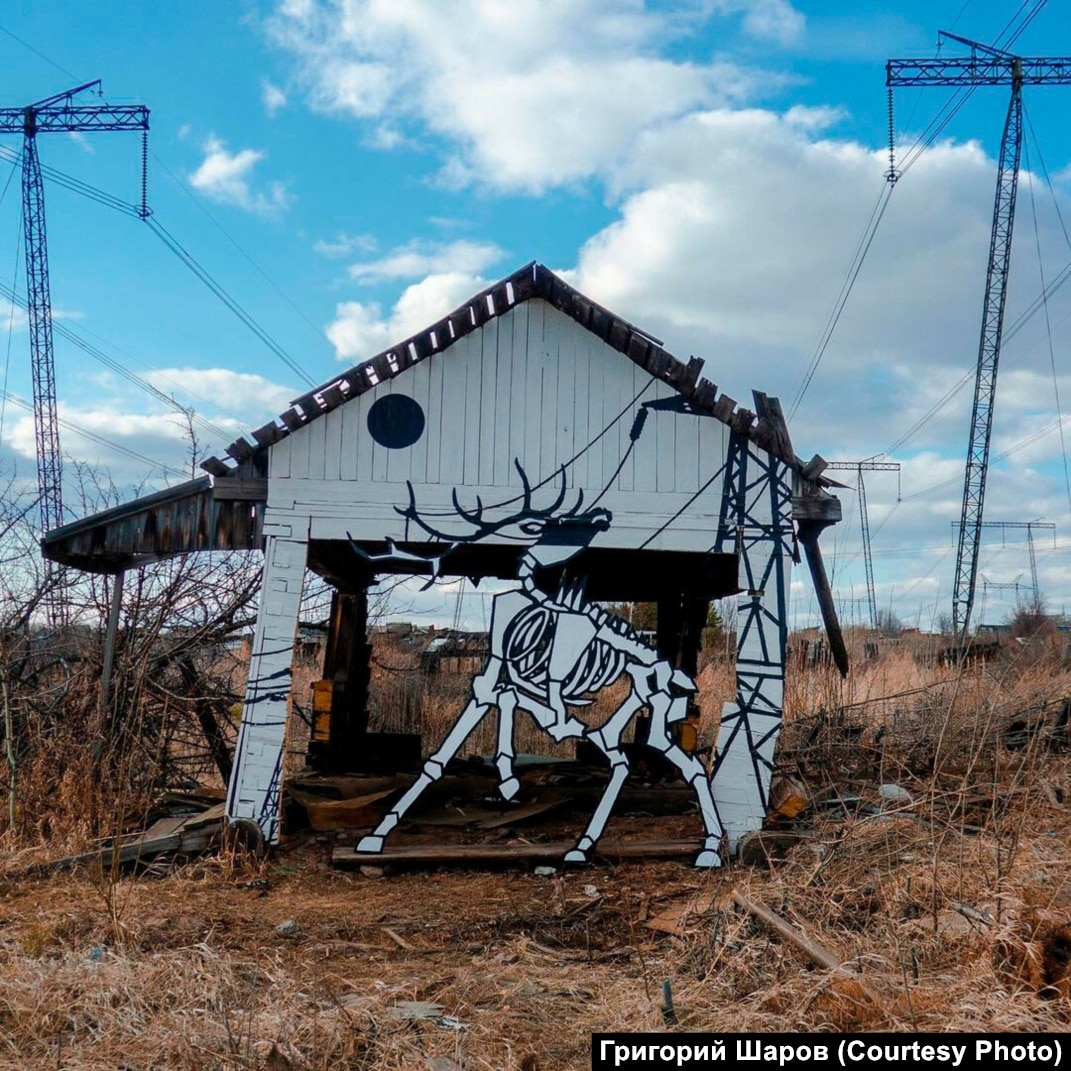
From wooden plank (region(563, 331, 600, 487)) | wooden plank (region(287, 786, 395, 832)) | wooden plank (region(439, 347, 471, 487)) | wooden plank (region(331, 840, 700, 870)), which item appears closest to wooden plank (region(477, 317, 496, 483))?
wooden plank (region(439, 347, 471, 487))

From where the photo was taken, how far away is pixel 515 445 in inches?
385

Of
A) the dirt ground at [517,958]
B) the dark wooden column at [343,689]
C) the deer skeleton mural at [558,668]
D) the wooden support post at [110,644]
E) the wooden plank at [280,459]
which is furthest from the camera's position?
the dark wooden column at [343,689]

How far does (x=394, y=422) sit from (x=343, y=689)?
12.4 ft

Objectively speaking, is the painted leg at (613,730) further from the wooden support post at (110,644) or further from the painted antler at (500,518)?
the wooden support post at (110,644)

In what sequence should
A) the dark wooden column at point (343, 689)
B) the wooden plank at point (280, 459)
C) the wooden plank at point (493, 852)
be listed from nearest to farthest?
the wooden plank at point (493, 852) < the wooden plank at point (280, 459) < the dark wooden column at point (343, 689)

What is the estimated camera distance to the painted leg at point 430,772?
368 inches

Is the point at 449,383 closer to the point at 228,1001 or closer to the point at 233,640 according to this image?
the point at 233,640

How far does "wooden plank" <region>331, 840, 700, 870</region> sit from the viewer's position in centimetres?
929

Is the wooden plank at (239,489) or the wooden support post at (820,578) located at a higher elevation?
the wooden plank at (239,489)

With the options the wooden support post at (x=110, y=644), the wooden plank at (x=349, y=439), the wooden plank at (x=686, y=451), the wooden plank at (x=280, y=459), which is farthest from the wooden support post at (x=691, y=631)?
the wooden support post at (x=110, y=644)

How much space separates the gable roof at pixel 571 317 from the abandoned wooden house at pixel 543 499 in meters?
0.02

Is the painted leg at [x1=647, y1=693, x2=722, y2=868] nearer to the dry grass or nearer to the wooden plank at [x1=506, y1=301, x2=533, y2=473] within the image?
the dry grass

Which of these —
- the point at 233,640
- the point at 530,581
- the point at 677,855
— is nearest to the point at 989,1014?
the point at 677,855

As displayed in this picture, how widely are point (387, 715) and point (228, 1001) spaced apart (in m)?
11.7
